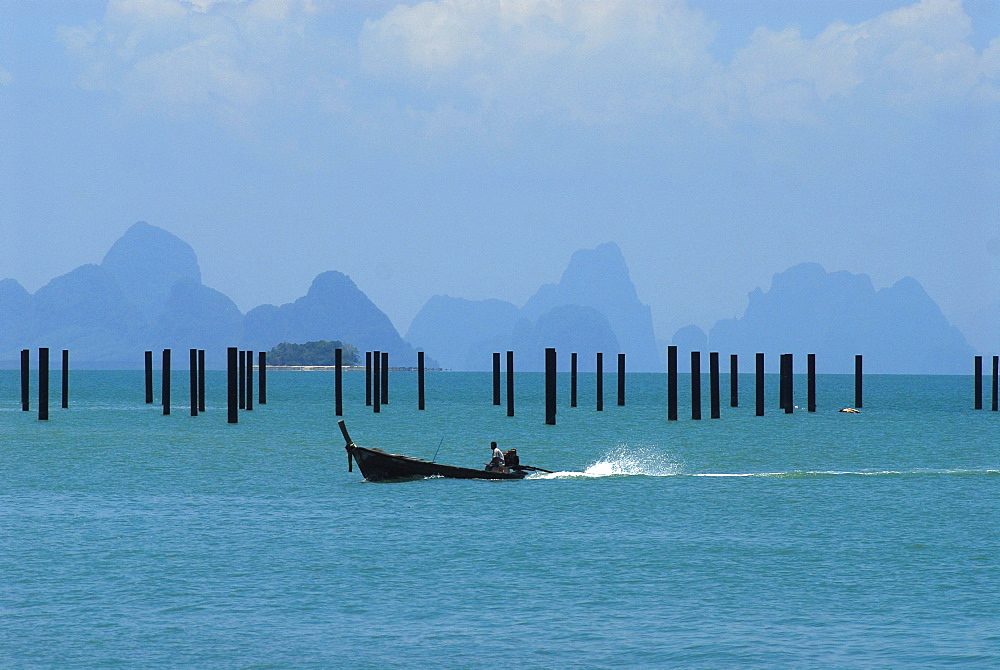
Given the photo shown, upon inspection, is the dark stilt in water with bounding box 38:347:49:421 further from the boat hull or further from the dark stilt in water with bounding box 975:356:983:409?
the dark stilt in water with bounding box 975:356:983:409

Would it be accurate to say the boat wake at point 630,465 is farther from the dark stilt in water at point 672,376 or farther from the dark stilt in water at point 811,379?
the dark stilt in water at point 811,379

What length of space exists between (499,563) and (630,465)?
19998 mm

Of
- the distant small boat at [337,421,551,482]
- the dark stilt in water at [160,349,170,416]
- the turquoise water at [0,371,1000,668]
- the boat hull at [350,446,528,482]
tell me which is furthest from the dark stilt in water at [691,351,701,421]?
the dark stilt in water at [160,349,170,416]

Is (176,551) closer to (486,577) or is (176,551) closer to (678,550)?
(486,577)

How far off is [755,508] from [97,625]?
17.4 meters

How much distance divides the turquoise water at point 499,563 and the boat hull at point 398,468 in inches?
13.7

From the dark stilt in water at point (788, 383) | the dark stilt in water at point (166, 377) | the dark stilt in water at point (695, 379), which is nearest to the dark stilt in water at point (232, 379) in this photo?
the dark stilt in water at point (166, 377)

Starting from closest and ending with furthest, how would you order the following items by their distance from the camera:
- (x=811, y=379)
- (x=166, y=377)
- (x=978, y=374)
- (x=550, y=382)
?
1. (x=550, y=382)
2. (x=166, y=377)
3. (x=811, y=379)
4. (x=978, y=374)

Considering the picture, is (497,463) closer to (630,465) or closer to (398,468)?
(398,468)

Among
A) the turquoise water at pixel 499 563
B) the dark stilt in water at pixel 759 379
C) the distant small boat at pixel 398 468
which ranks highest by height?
the dark stilt in water at pixel 759 379

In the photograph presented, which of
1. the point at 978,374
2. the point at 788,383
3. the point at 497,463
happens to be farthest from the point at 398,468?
the point at 978,374

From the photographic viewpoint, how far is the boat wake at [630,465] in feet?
127

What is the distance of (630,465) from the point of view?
1682 inches

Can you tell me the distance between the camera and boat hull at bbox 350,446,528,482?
35.3m
